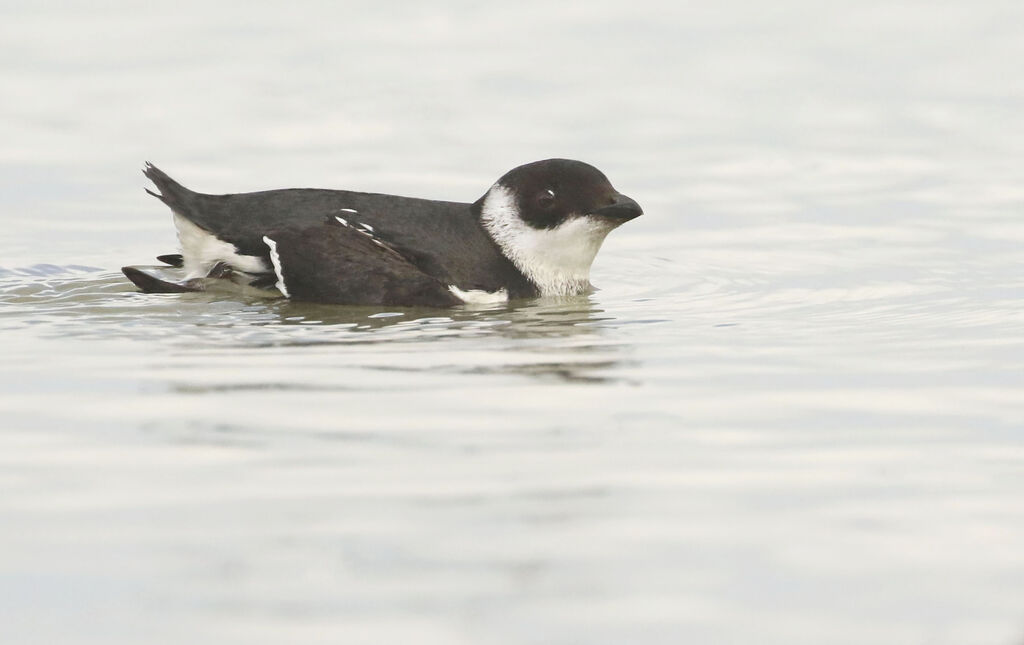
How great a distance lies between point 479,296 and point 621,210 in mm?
950

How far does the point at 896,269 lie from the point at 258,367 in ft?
15.3

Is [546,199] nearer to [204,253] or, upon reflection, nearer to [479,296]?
[479,296]

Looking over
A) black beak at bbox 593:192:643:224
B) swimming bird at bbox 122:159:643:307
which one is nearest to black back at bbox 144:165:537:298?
swimming bird at bbox 122:159:643:307

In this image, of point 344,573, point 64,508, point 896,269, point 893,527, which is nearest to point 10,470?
point 64,508

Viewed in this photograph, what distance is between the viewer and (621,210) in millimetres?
9648

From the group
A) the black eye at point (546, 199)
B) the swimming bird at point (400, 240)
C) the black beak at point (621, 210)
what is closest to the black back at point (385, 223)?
the swimming bird at point (400, 240)

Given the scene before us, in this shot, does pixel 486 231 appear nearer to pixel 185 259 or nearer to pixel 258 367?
pixel 185 259

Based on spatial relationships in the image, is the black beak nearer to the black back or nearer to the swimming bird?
the swimming bird

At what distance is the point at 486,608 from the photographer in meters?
4.14

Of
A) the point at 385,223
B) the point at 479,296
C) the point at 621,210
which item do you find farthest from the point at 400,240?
the point at 621,210

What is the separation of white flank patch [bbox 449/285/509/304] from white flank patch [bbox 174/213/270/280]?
996 millimetres

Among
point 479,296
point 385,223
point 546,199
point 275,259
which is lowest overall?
point 479,296

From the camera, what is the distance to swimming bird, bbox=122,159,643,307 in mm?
9164

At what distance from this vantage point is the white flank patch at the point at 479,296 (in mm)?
9203
